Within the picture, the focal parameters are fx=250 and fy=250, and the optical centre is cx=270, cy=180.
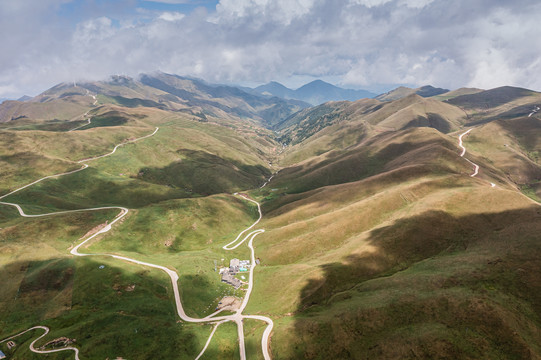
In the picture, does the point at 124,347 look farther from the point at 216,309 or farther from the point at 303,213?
the point at 303,213

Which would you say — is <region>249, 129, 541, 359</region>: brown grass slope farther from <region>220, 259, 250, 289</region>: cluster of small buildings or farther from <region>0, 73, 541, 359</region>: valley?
<region>220, 259, 250, 289</region>: cluster of small buildings

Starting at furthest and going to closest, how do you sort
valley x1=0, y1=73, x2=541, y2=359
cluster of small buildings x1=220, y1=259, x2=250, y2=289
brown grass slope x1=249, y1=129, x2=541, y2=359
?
cluster of small buildings x1=220, y1=259, x2=250, y2=289 → valley x1=0, y1=73, x2=541, y2=359 → brown grass slope x1=249, y1=129, x2=541, y2=359

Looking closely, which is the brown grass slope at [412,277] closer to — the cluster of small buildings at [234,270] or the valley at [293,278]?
the valley at [293,278]

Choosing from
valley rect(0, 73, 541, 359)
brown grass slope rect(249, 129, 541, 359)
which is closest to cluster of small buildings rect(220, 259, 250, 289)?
valley rect(0, 73, 541, 359)

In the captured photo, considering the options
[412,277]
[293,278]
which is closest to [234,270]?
[293,278]

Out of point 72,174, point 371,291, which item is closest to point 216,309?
point 371,291

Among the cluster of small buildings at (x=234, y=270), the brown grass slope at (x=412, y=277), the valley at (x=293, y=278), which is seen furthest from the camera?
the cluster of small buildings at (x=234, y=270)

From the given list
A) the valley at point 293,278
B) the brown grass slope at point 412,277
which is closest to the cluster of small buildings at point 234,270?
the valley at point 293,278

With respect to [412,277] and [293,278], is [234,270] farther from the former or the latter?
[412,277]
